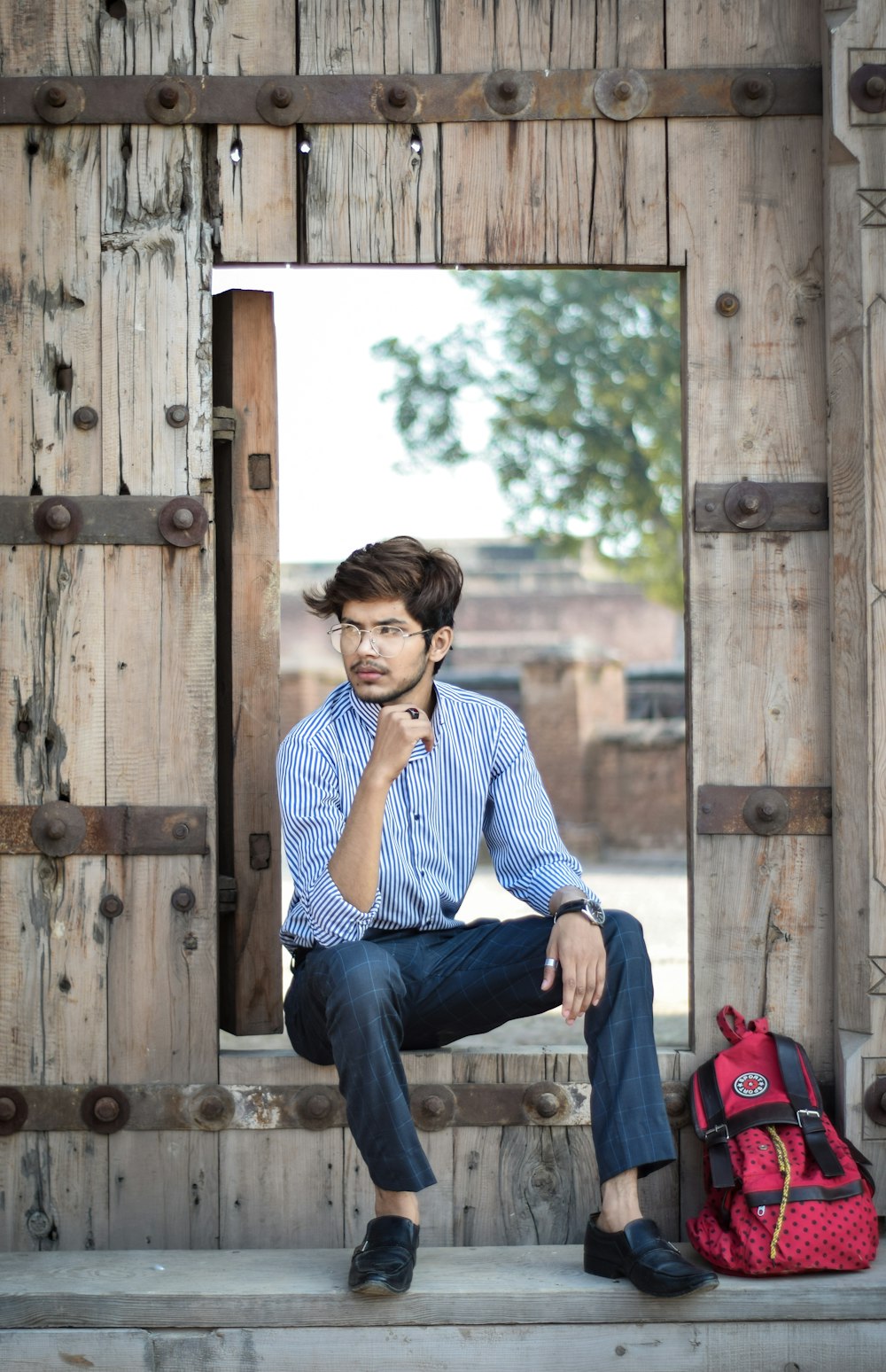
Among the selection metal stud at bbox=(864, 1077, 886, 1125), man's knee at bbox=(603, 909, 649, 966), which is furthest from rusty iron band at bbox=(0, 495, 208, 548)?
metal stud at bbox=(864, 1077, 886, 1125)

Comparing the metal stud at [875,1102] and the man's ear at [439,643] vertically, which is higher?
the man's ear at [439,643]

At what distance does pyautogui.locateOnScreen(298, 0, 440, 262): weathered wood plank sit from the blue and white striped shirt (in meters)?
1.03

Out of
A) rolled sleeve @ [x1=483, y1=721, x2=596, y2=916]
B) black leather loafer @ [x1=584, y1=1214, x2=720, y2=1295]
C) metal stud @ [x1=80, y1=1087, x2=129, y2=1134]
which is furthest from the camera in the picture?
metal stud @ [x1=80, y1=1087, x2=129, y2=1134]

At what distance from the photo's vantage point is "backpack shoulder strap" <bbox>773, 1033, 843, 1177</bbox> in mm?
2668

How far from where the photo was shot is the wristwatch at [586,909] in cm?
268

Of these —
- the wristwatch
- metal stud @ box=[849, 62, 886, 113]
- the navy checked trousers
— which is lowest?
the navy checked trousers

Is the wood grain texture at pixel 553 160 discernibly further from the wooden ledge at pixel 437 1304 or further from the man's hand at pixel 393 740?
the wooden ledge at pixel 437 1304

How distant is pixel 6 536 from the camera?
3.06 m

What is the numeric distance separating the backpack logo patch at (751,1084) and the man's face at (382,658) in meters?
1.07

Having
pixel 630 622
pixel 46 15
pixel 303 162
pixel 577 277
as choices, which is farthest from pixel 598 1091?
pixel 630 622

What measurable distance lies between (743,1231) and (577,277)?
18362 mm

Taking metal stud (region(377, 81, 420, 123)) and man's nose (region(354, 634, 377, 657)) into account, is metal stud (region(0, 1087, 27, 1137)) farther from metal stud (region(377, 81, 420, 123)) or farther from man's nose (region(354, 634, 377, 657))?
metal stud (region(377, 81, 420, 123))

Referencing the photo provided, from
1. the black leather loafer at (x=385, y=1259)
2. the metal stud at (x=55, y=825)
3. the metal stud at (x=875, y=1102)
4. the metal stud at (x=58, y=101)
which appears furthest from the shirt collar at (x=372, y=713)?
the metal stud at (x=58, y=101)

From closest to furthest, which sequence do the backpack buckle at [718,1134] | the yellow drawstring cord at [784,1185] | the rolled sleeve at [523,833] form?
the yellow drawstring cord at [784,1185] → the backpack buckle at [718,1134] → the rolled sleeve at [523,833]
